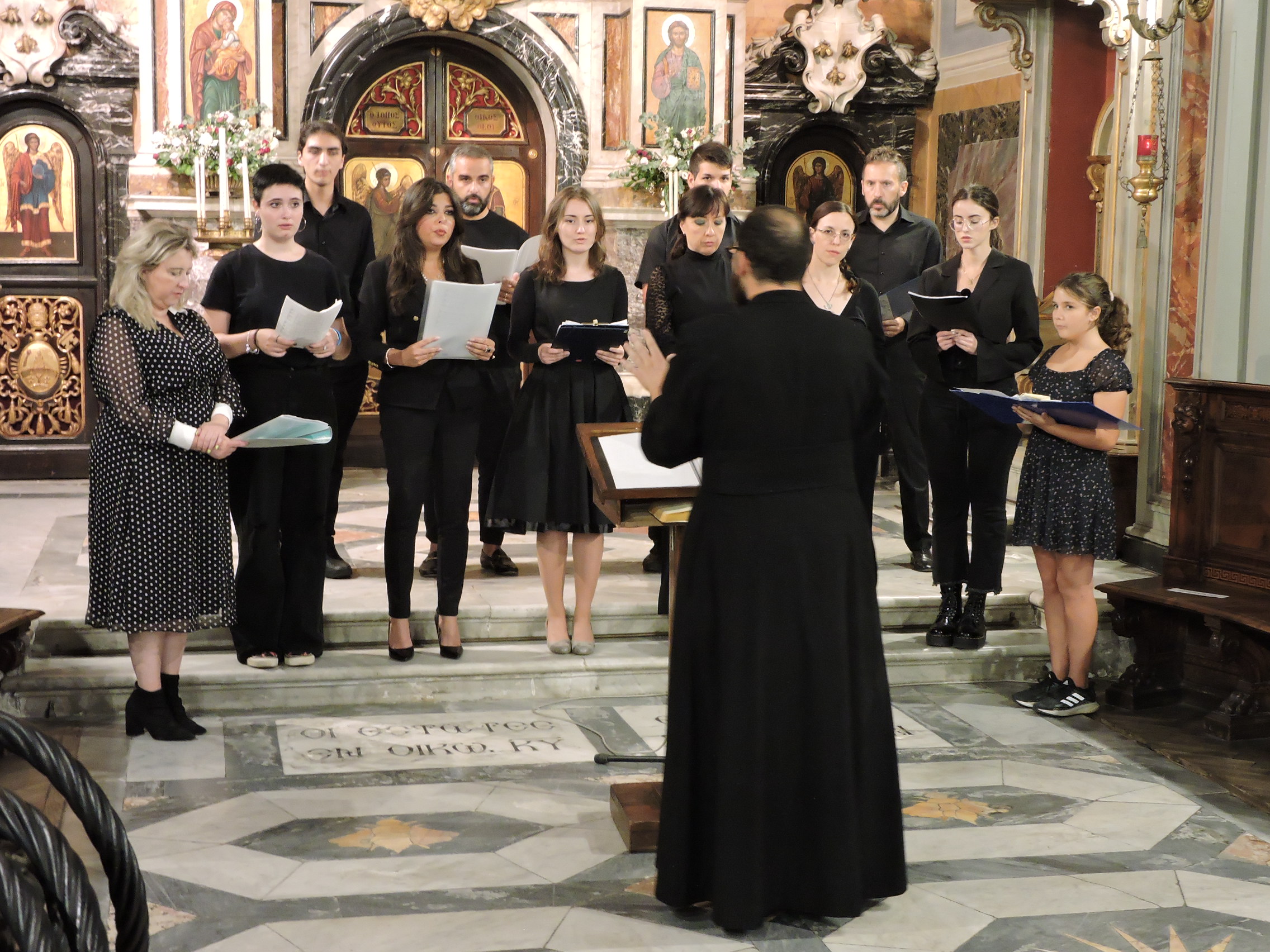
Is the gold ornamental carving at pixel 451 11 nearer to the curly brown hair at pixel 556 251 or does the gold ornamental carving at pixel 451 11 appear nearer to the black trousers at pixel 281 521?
the curly brown hair at pixel 556 251

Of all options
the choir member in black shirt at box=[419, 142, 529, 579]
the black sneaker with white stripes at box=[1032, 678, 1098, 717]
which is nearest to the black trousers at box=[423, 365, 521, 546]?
the choir member in black shirt at box=[419, 142, 529, 579]

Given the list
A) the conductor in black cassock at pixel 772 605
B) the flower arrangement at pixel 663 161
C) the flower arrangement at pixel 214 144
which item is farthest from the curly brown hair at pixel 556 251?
the flower arrangement at pixel 663 161

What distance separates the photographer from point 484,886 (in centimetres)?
351

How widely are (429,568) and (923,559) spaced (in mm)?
2217

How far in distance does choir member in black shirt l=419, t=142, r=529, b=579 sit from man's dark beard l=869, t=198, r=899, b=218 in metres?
1.56

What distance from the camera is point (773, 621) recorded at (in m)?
3.14

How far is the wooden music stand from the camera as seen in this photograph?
364cm

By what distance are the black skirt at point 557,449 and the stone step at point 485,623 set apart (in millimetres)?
570

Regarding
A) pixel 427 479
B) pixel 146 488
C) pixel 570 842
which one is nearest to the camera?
pixel 570 842

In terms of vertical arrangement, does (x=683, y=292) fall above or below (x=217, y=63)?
below

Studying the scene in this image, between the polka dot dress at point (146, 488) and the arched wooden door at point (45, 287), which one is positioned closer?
the polka dot dress at point (146, 488)

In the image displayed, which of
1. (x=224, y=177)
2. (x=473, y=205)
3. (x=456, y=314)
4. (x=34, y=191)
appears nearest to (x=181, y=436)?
(x=456, y=314)

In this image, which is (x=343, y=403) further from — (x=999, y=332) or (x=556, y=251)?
(x=999, y=332)

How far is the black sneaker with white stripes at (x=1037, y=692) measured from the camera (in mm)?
5195
